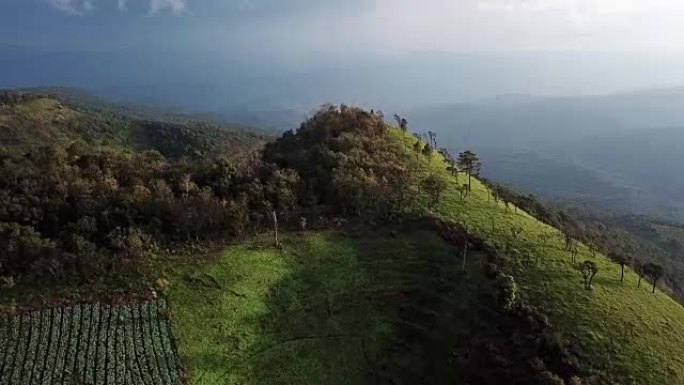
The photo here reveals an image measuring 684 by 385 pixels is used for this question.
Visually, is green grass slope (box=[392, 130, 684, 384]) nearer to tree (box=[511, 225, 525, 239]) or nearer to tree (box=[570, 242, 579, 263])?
tree (box=[511, 225, 525, 239])

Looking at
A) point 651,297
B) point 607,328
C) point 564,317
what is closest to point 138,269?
point 564,317

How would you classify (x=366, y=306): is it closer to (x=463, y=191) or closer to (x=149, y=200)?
(x=149, y=200)

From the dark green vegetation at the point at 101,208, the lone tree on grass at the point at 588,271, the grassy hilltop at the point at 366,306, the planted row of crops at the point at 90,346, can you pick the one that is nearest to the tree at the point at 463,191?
the grassy hilltop at the point at 366,306

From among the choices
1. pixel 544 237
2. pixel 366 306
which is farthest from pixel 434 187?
pixel 366 306

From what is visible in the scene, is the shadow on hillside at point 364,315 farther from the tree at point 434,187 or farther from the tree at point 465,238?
the tree at point 434,187

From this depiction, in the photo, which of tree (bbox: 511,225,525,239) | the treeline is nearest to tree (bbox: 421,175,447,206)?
the treeline

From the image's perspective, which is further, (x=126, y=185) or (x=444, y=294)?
(x=126, y=185)

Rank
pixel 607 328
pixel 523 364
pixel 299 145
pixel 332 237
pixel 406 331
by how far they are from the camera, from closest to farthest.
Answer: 1. pixel 523 364
2. pixel 607 328
3. pixel 406 331
4. pixel 332 237
5. pixel 299 145

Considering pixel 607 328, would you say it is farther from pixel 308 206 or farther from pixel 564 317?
pixel 308 206
